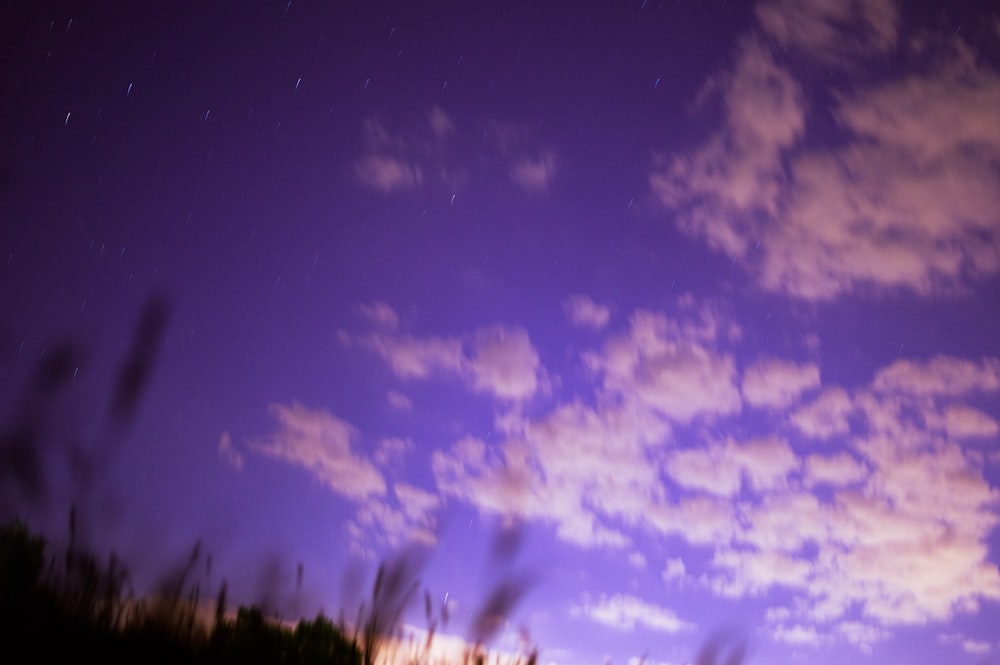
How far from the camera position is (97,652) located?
3303mm

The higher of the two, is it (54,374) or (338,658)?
(54,374)

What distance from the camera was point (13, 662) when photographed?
9.87ft

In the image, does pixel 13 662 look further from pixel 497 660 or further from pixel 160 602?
pixel 497 660

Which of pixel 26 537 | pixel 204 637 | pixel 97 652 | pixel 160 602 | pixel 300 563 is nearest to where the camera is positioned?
pixel 97 652

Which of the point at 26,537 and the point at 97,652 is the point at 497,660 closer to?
the point at 97,652

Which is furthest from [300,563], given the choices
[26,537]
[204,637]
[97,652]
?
[26,537]

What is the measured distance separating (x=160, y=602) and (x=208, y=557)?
0.29m

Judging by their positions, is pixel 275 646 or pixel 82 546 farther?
pixel 275 646

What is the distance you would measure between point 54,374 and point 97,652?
55.2 inches

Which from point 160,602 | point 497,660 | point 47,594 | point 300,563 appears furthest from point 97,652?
point 497,660

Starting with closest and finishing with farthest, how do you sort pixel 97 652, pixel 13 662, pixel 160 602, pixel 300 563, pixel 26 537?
pixel 13 662
pixel 97 652
pixel 160 602
pixel 300 563
pixel 26 537

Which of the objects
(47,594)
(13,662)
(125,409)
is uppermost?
(125,409)

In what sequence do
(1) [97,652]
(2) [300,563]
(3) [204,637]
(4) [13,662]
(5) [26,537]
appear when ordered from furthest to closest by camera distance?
(5) [26,537]
(2) [300,563]
(3) [204,637]
(1) [97,652]
(4) [13,662]

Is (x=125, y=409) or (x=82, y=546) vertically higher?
(x=125, y=409)
